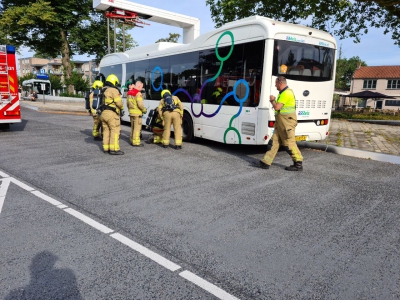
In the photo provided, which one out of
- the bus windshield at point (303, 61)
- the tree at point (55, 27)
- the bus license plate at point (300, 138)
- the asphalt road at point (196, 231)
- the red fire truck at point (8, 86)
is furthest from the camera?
the tree at point (55, 27)

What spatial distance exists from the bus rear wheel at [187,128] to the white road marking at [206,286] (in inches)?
290

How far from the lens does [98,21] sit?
3625cm

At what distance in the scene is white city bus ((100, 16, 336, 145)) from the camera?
7.41 m

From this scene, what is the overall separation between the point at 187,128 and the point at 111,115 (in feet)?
9.69

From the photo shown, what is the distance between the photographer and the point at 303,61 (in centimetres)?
787

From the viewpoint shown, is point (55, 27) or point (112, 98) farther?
point (55, 27)

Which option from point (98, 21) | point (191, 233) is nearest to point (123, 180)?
point (191, 233)

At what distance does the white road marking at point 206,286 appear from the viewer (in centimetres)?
255

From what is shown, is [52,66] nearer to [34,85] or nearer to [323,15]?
[34,85]

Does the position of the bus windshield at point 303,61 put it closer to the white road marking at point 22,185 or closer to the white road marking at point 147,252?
the white road marking at point 147,252

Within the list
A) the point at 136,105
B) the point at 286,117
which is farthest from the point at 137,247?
the point at 136,105

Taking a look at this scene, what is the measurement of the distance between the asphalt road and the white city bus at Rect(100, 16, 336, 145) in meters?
1.57

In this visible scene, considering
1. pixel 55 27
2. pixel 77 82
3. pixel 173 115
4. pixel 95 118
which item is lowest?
pixel 95 118

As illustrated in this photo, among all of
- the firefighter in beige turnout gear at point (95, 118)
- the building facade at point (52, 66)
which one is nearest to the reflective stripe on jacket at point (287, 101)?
the firefighter in beige turnout gear at point (95, 118)
